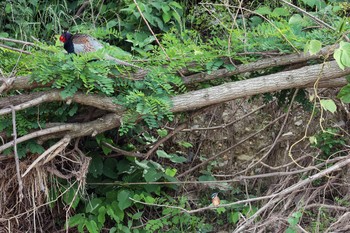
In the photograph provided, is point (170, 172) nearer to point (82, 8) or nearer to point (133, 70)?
point (133, 70)

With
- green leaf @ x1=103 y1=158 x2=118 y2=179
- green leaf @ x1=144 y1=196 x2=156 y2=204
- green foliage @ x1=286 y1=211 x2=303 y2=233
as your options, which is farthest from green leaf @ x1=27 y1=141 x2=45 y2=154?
green foliage @ x1=286 y1=211 x2=303 y2=233

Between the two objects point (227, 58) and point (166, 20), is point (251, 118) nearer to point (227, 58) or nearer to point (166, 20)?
point (166, 20)

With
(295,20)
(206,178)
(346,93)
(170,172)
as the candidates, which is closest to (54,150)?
(170,172)

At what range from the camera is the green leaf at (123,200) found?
4.03m

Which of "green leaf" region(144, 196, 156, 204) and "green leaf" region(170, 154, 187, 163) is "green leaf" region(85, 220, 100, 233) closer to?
"green leaf" region(144, 196, 156, 204)

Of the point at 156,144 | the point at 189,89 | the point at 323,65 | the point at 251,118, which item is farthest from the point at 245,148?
the point at 323,65

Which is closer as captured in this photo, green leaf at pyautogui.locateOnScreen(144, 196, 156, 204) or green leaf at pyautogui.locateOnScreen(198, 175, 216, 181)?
green leaf at pyautogui.locateOnScreen(144, 196, 156, 204)

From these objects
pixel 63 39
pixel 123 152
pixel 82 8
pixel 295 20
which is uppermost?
Result: pixel 295 20

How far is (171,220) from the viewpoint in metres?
4.16

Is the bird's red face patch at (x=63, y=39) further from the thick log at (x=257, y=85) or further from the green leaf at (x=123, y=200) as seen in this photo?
the green leaf at (x=123, y=200)

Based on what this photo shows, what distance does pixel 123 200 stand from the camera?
4047mm

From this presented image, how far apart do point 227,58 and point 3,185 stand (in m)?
1.48

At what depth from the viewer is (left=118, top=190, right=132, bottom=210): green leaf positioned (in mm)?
4031

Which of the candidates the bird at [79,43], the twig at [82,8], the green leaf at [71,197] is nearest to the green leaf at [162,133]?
the green leaf at [71,197]
